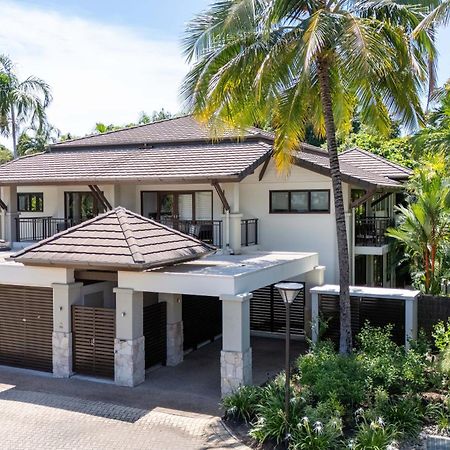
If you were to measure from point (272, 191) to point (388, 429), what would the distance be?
1147cm

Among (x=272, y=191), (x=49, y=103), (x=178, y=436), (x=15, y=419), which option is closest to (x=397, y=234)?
(x=272, y=191)

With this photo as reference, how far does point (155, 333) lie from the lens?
16312 millimetres

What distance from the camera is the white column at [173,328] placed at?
16734 mm

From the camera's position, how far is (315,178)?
66.3ft

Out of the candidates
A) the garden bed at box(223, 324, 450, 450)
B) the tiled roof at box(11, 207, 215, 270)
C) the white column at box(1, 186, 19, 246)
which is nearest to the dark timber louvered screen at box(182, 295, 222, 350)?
the tiled roof at box(11, 207, 215, 270)

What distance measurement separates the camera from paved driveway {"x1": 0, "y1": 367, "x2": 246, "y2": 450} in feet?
36.7

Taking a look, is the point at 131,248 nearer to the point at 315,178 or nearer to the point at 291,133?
the point at 291,133

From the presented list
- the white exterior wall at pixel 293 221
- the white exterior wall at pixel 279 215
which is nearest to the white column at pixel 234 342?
the white exterior wall at pixel 279 215

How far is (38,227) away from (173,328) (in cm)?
984

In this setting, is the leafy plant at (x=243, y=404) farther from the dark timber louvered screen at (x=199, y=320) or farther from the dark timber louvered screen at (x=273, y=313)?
the dark timber louvered screen at (x=273, y=313)

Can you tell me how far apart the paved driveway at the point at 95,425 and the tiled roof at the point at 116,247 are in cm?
333

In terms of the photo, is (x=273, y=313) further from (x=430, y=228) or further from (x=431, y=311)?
(x=430, y=228)

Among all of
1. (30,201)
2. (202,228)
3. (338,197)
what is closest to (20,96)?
(30,201)

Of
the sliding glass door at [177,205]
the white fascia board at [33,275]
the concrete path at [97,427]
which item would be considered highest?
the sliding glass door at [177,205]
